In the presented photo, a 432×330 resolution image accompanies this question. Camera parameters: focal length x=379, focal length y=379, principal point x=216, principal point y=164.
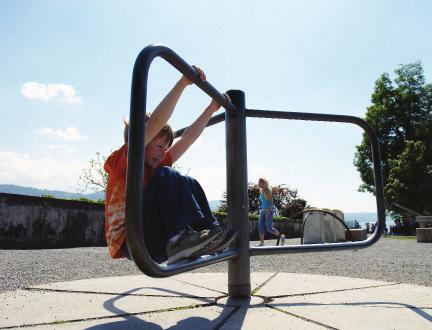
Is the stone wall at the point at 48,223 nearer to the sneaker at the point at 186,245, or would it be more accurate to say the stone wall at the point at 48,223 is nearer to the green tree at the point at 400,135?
the sneaker at the point at 186,245

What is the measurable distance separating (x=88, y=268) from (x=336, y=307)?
2489 mm

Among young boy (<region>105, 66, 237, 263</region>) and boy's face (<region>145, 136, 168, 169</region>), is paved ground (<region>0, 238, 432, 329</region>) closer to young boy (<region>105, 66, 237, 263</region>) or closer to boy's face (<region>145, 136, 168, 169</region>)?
young boy (<region>105, 66, 237, 263</region>)

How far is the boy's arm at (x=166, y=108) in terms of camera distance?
1.28 m

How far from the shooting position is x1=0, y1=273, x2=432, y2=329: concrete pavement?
124 cm

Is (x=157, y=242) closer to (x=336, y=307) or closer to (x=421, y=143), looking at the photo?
(x=336, y=307)

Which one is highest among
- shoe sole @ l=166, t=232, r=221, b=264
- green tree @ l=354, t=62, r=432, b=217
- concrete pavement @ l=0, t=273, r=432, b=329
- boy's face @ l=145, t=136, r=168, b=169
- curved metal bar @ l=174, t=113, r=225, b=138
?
green tree @ l=354, t=62, r=432, b=217

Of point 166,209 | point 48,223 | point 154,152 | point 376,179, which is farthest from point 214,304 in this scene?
point 48,223

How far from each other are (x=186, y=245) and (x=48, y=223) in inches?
245

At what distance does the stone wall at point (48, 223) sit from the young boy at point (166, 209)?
5.66m

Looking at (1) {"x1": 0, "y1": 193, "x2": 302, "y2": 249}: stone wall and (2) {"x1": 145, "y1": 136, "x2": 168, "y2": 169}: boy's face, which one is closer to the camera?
(2) {"x1": 145, "y1": 136, "x2": 168, "y2": 169}: boy's face

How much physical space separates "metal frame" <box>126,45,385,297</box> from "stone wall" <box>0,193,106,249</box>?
5.36 meters

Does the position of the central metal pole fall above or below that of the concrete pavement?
above

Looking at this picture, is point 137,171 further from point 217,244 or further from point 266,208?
point 266,208

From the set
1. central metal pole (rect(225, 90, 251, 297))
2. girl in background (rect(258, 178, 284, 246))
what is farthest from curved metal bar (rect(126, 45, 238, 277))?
girl in background (rect(258, 178, 284, 246))
